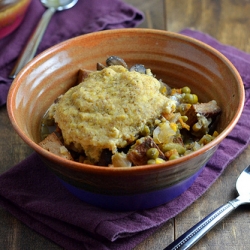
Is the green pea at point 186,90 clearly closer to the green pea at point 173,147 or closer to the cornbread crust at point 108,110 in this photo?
the cornbread crust at point 108,110

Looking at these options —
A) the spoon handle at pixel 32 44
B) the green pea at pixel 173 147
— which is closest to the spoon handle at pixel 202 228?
the green pea at pixel 173 147

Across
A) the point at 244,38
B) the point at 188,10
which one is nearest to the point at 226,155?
the point at 244,38

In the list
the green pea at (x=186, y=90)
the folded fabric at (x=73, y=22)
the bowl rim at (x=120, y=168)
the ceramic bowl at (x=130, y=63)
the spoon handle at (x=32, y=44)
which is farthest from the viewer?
the folded fabric at (x=73, y=22)

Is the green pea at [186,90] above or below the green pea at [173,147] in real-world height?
below

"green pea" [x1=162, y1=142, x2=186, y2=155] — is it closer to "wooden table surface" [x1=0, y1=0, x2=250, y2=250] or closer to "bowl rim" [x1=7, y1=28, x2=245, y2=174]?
"bowl rim" [x1=7, y1=28, x2=245, y2=174]

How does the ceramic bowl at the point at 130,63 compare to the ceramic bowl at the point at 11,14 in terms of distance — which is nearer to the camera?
the ceramic bowl at the point at 130,63
